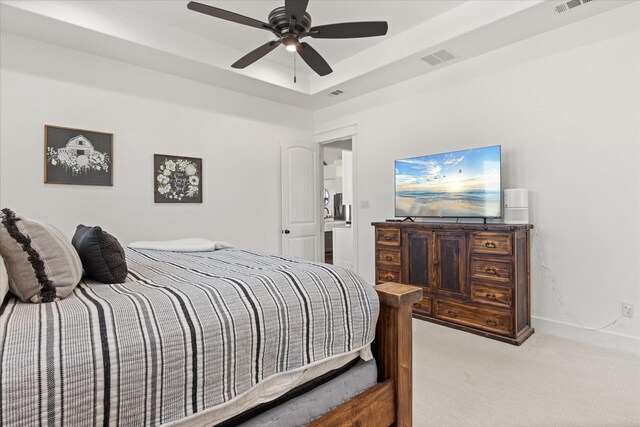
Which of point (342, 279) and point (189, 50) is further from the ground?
point (189, 50)

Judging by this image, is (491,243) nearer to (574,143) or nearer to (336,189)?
(574,143)

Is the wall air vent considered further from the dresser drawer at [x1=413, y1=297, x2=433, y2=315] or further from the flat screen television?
the dresser drawer at [x1=413, y1=297, x2=433, y2=315]

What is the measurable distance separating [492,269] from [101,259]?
2.87 meters

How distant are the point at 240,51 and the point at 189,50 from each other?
2.02 feet

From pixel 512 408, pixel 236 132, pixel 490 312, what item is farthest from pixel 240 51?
pixel 512 408

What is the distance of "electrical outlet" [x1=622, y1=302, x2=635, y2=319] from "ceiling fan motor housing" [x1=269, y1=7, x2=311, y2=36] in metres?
3.27

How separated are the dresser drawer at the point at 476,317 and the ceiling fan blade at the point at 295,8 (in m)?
2.74

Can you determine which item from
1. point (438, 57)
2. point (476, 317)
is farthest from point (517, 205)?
point (438, 57)

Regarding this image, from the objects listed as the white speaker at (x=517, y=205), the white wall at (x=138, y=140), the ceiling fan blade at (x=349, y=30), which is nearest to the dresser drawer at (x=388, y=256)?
the white speaker at (x=517, y=205)

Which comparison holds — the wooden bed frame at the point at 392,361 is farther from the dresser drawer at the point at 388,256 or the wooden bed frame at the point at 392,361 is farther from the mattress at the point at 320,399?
the dresser drawer at the point at 388,256

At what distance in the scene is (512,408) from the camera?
1916 mm

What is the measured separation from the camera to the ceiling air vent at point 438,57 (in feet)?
11.4

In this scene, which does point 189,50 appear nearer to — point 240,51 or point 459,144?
point 240,51

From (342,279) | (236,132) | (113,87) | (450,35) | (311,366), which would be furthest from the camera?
(236,132)
